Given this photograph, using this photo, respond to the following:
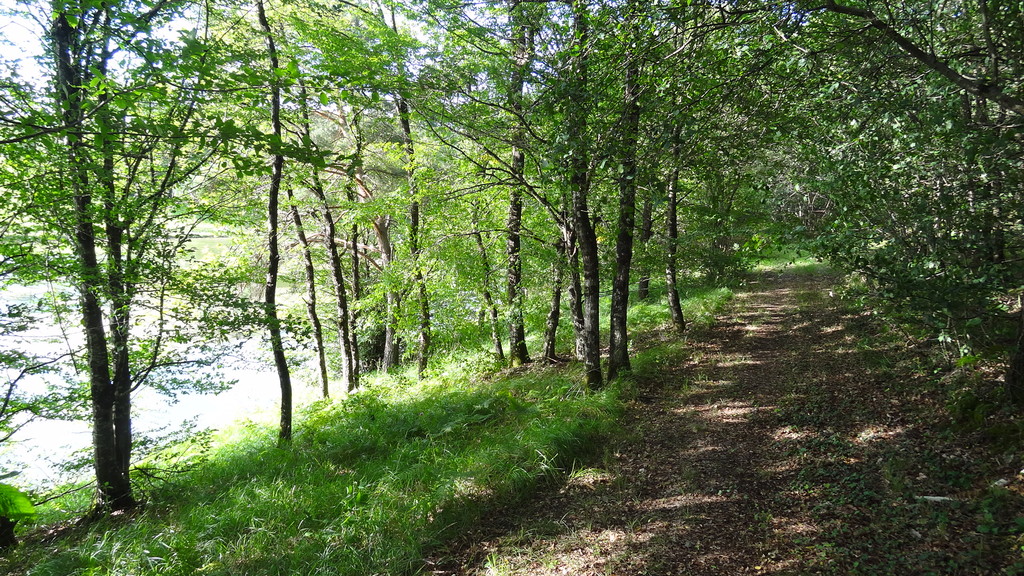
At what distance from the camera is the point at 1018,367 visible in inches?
178

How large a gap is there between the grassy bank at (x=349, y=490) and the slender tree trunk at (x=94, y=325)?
0.45 m

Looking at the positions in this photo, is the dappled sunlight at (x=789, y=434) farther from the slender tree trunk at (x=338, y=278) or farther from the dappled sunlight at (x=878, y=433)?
the slender tree trunk at (x=338, y=278)

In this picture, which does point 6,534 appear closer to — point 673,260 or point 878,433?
point 878,433

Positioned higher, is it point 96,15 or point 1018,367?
point 96,15

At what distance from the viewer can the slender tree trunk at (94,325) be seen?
563 centimetres

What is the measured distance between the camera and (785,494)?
4.58 m

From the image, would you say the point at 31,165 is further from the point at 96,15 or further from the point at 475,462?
the point at 475,462

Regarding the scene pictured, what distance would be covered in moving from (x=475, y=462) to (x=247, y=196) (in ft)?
23.9

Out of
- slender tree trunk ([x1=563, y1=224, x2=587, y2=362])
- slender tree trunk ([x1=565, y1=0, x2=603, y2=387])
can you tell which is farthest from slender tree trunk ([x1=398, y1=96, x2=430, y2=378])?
slender tree trunk ([x1=565, y1=0, x2=603, y2=387])

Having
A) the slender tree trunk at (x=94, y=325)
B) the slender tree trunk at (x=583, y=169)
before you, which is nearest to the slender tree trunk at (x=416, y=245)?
the slender tree trunk at (x=583, y=169)

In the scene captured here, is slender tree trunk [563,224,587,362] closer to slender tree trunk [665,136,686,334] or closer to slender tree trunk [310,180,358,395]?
slender tree trunk [665,136,686,334]

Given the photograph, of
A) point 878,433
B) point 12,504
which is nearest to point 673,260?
point 878,433

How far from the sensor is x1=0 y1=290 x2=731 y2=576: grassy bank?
4453 mm

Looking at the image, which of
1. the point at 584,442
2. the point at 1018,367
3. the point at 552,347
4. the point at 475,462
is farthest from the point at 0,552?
the point at 1018,367
